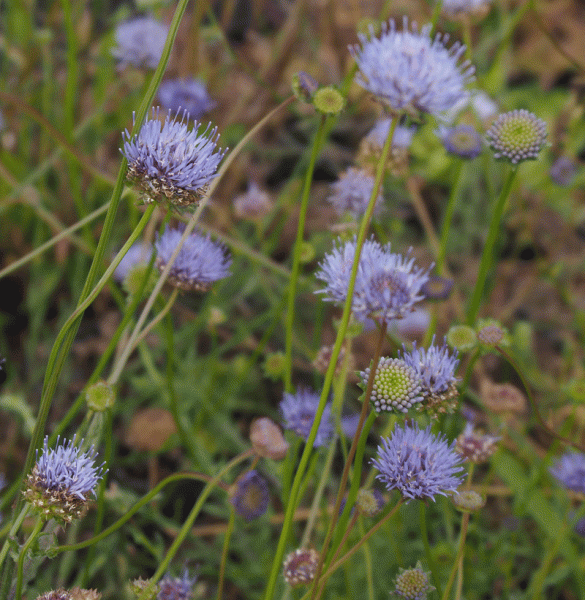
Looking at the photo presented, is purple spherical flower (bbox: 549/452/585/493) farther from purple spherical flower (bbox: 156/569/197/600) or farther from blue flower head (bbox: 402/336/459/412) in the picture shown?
purple spherical flower (bbox: 156/569/197/600)

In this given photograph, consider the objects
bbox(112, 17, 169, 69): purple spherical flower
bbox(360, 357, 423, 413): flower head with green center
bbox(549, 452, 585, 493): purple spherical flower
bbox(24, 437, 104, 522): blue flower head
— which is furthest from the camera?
bbox(112, 17, 169, 69): purple spherical flower

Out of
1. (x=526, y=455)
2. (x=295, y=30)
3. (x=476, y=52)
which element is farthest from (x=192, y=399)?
(x=476, y=52)

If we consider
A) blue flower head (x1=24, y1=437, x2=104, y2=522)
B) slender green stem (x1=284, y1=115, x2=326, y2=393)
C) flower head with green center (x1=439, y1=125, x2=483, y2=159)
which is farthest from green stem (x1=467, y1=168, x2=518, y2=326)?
blue flower head (x1=24, y1=437, x2=104, y2=522)

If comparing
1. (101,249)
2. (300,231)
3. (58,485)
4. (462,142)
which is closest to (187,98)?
(462,142)

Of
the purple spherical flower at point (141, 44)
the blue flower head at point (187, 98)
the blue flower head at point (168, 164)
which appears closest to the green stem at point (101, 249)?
the blue flower head at point (168, 164)

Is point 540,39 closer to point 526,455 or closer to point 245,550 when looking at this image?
point 526,455

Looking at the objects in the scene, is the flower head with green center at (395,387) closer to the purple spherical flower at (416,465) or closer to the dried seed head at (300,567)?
the purple spherical flower at (416,465)

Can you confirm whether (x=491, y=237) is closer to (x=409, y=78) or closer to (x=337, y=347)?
(x=409, y=78)
